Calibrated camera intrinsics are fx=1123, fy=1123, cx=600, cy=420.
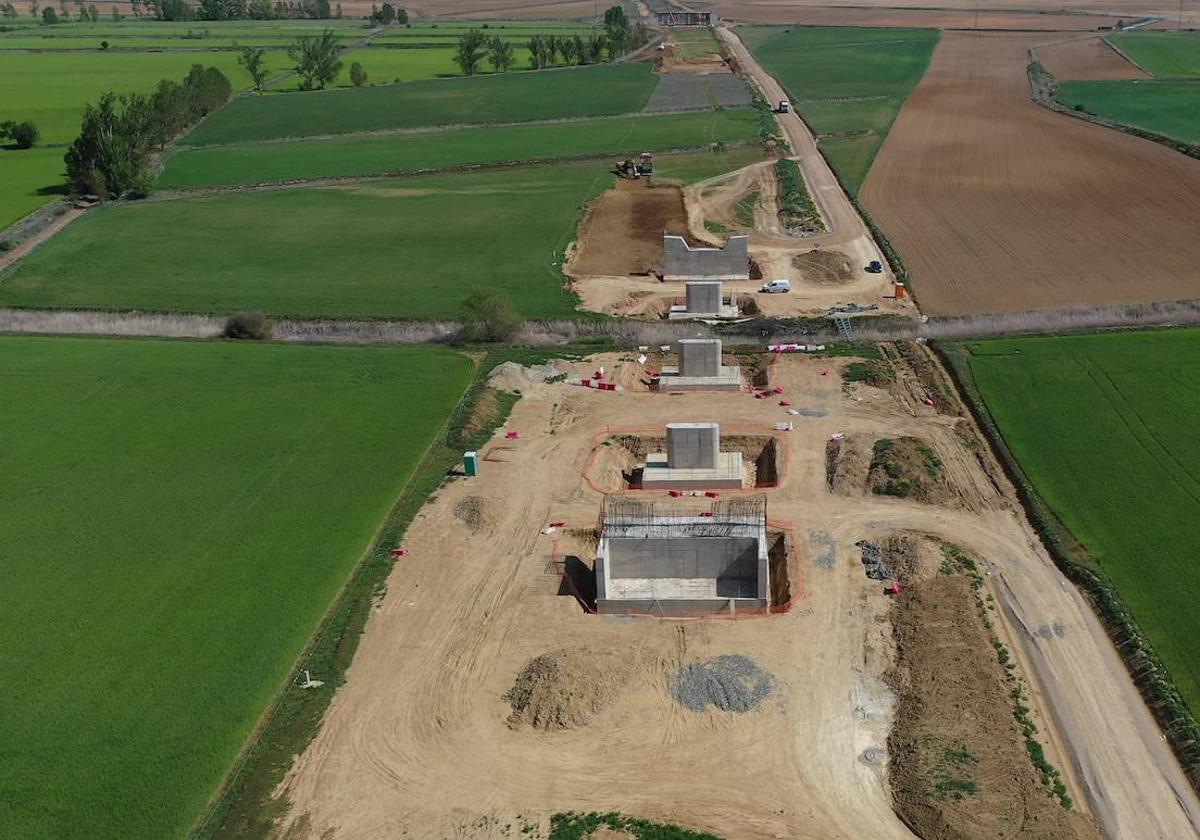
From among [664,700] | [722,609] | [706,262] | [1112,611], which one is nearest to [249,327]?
[706,262]

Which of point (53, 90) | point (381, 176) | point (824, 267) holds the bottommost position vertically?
point (824, 267)

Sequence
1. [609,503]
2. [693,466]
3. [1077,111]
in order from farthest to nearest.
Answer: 1. [1077,111]
2. [693,466]
3. [609,503]

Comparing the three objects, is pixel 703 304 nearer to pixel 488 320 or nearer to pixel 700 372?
pixel 700 372

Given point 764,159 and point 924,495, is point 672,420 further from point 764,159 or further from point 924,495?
point 764,159

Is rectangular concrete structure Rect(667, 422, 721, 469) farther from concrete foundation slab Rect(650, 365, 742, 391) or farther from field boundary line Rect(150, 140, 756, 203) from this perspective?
field boundary line Rect(150, 140, 756, 203)

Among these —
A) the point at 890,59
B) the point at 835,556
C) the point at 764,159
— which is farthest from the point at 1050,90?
the point at 835,556
